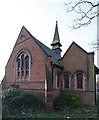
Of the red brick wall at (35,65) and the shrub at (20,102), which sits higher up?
the red brick wall at (35,65)

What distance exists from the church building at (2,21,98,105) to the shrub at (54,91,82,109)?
851 mm

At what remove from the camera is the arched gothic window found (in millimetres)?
28297

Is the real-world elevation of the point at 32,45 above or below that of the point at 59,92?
above

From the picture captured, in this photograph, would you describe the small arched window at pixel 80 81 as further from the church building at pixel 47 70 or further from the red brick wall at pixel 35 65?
the red brick wall at pixel 35 65

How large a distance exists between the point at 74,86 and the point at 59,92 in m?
2.13

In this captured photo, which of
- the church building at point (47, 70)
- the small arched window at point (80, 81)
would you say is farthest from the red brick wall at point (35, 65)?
the small arched window at point (80, 81)

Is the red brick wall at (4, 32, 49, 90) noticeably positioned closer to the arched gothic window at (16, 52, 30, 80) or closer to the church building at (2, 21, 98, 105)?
the church building at (2, 21, 98, 105)

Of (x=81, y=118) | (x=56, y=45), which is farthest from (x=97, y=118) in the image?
(x=56, y=45)

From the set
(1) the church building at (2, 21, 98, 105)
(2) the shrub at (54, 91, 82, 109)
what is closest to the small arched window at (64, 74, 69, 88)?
(1) the church building at (2, 21, 98, 105)

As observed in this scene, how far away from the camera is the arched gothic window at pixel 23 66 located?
28.3 m

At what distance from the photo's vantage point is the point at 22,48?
2903 centimetres

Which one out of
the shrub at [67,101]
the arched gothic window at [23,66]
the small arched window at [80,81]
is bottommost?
the shrub at [67,101]

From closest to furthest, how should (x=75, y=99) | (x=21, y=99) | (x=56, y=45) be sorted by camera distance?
(x=21, y=99)
(x=75, y=99)
(x=56, y=45)

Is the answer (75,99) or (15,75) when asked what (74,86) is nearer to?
(75,99)
